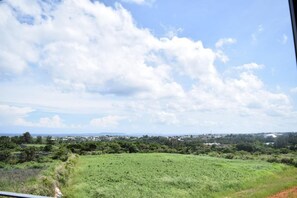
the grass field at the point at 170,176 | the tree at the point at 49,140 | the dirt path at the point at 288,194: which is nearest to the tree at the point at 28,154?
the tree at the point at 49,140

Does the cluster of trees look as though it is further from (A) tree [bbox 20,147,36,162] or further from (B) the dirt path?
(B) the dirt path

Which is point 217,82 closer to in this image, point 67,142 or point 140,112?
point 140,112

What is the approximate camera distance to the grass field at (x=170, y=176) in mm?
3533

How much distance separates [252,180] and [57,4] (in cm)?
312

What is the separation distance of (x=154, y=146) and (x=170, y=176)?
42 centimetres

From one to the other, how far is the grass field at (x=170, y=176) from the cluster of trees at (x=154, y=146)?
0.09m

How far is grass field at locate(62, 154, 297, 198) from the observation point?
353 centimetres

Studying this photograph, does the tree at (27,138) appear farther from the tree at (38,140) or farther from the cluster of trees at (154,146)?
the tree at (38,140)

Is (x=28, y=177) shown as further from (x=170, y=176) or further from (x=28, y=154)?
(x=170, y=176)

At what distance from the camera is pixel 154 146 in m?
4.09

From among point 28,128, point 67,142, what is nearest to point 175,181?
point 67,142

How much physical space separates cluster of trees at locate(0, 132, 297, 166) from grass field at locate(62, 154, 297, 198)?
9 centimetres

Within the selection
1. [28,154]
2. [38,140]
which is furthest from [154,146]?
[28,154]

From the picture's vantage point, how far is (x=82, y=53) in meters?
4.38
